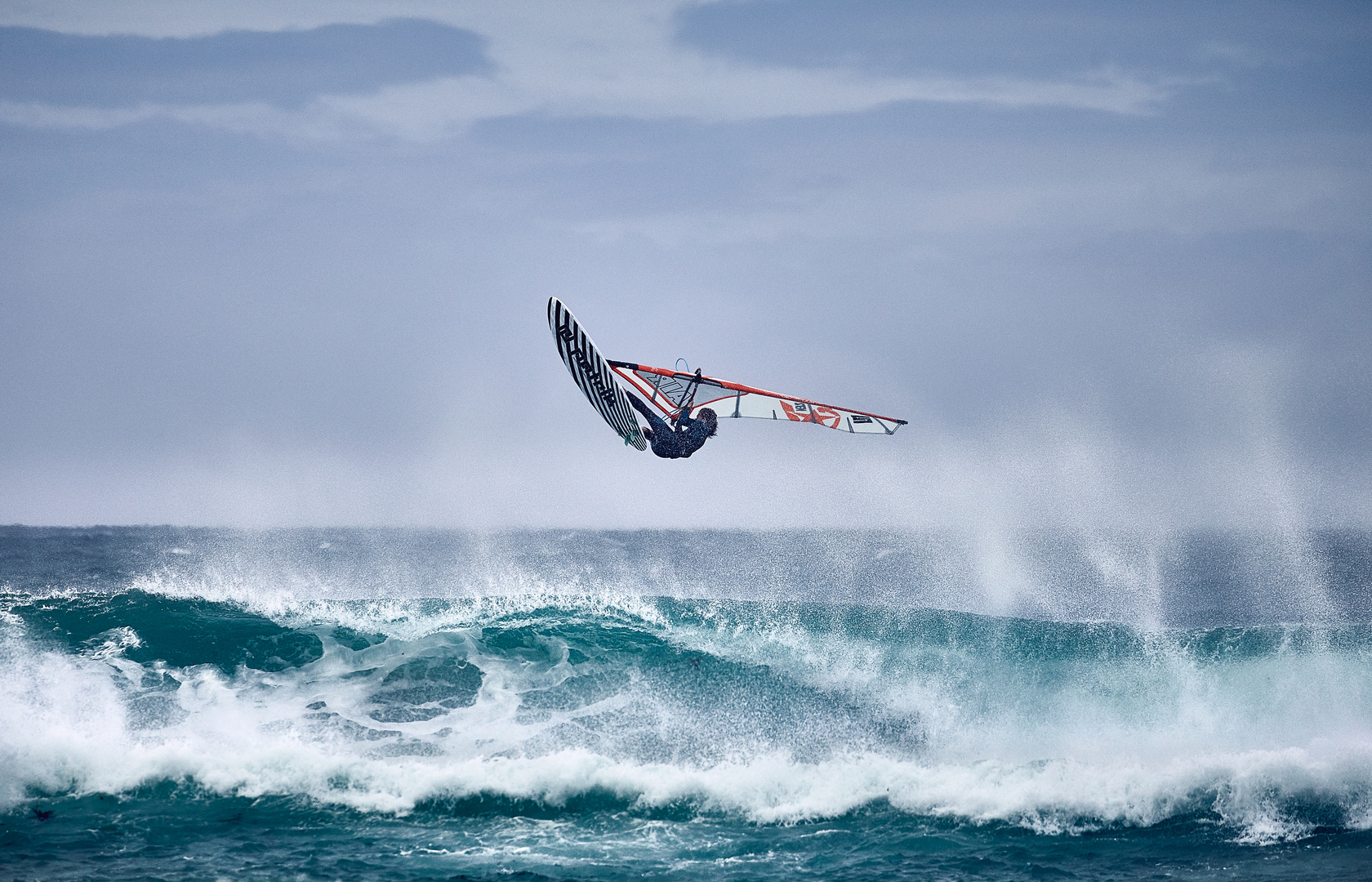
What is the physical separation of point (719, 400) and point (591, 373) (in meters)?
1.50

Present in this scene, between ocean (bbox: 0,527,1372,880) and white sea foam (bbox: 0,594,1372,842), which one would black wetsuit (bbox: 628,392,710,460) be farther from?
white sea foam (bbox: 0,594,1372,842)

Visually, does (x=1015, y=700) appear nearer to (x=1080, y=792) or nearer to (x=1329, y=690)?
(x=1080, y=792)

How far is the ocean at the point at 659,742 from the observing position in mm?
10750

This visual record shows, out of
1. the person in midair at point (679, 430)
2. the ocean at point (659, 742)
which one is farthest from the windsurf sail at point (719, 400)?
the ocean at point (659, 742)

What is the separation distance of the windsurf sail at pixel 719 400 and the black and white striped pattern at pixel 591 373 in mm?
194

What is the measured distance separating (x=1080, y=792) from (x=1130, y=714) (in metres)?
3.64

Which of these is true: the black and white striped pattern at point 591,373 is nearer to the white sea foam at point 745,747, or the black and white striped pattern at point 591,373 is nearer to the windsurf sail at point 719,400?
the windsurf sail at point 719,400

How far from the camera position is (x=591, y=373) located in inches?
376

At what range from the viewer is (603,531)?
135 metres

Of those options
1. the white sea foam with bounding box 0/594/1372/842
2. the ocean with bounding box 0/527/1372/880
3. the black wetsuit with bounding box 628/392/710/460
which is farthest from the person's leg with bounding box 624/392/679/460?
the white sea foam with bounding box 0/594/1372/842

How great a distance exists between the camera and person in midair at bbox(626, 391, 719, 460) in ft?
32.0

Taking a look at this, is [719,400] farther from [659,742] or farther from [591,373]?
[659,742]

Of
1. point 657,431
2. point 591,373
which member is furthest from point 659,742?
point 591,373

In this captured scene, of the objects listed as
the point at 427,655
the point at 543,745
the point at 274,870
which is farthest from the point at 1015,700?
the point at 274,870
